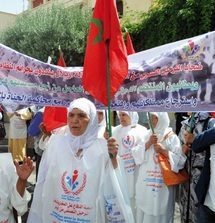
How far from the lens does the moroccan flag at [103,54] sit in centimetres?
266

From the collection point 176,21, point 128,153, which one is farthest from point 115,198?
point 176,21

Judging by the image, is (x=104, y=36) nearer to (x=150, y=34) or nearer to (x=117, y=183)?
(x=117, y=183)

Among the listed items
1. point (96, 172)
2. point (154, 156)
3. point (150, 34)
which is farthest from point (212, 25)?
point (96, 172)

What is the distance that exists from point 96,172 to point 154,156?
1.48 metres

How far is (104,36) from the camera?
2.68 meters

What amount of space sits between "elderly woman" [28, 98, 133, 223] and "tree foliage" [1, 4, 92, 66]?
10.8 metres

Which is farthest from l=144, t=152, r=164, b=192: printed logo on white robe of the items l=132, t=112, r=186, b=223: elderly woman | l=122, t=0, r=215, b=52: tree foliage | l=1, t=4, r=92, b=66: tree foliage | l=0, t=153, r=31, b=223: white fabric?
l=1, t=4, r=92, b=66: tree foliage

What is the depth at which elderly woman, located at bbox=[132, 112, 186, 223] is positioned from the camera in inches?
143

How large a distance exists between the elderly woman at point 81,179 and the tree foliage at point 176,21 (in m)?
6.58

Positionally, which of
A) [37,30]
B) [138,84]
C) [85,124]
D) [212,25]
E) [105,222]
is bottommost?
[105,222]

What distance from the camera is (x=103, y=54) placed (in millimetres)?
2732

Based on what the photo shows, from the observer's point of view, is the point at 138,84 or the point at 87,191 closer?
the point at 87,191

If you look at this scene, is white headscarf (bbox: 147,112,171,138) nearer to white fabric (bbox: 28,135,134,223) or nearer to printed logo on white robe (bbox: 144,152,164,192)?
printed logo on white robe (bbox: 144,152,164,192)

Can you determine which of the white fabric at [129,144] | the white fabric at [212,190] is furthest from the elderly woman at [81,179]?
the white fabric at [129,144]
